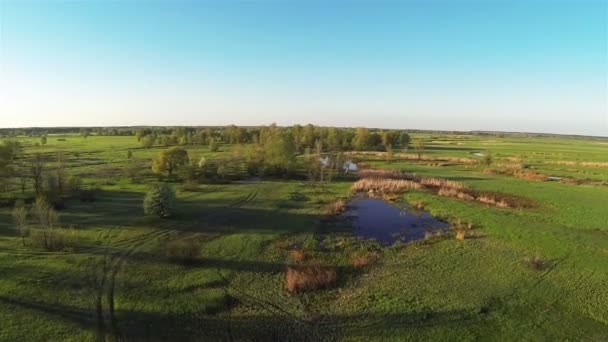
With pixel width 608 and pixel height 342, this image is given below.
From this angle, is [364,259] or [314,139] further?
[314,139]

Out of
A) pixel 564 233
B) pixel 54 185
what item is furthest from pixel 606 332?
pixel 54 185

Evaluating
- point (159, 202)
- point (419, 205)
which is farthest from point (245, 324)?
point (419, 205)

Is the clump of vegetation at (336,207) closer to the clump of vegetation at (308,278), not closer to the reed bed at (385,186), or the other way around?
the reed bed at (385,186)

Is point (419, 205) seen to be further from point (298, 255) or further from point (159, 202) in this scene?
point (159, 202)

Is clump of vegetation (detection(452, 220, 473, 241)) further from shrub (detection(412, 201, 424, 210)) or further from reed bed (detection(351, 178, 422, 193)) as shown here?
reed bed (detection(351, 178, 422, 193))

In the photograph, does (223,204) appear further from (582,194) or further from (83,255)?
(582,194)
